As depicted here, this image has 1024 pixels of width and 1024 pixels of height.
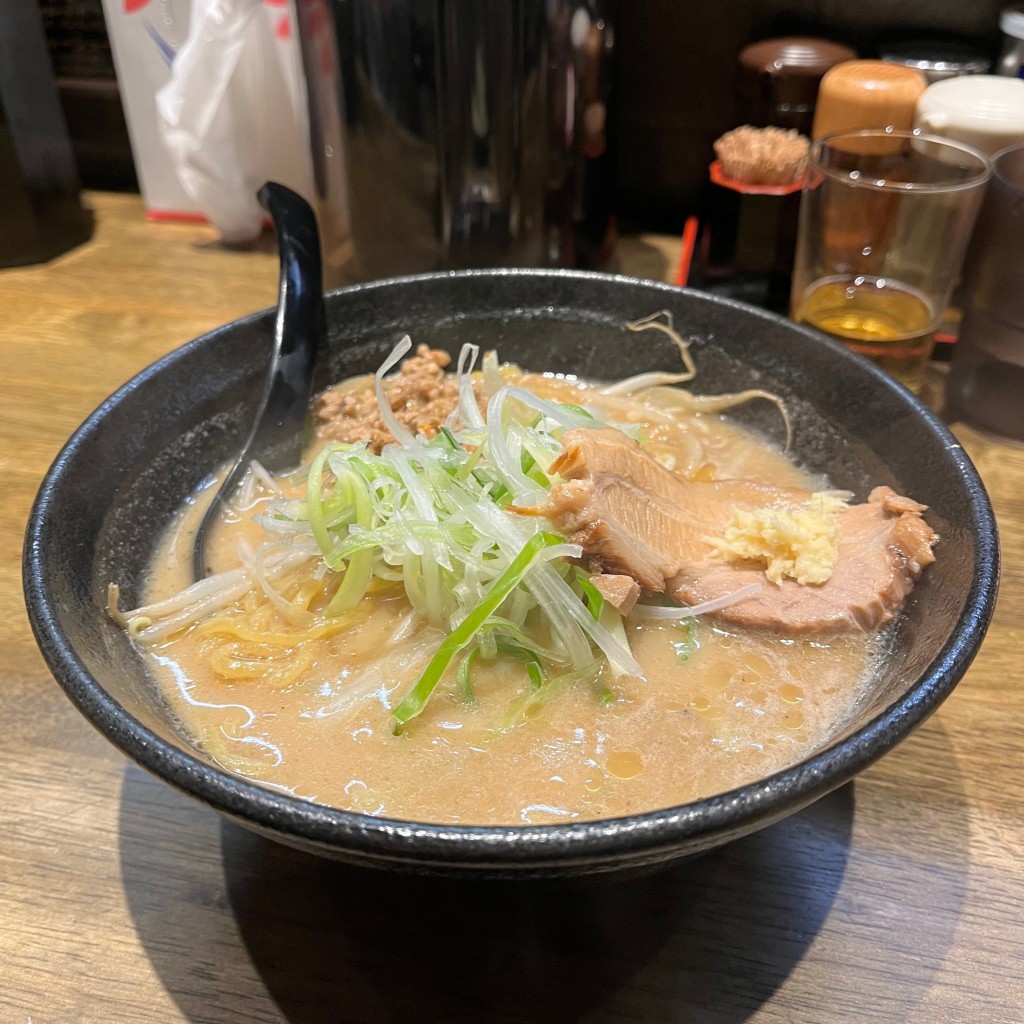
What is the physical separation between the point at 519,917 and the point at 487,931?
0.03m

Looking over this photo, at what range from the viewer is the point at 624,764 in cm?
83

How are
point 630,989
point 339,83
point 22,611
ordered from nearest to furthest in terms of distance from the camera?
point 630,989 < point 22,611 < point 339,83

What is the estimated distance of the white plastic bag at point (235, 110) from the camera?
6.12ft

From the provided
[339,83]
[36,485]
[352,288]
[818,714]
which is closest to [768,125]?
[339,83]

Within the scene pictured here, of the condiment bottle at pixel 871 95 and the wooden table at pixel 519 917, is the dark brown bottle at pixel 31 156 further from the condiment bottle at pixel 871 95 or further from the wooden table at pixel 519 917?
the condiment bottle at pixel 871 95

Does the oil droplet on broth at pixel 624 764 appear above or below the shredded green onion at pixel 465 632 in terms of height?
below

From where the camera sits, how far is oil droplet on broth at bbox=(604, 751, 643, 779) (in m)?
0.82

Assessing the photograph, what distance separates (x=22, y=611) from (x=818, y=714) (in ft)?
3.38

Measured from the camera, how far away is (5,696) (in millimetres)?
1085

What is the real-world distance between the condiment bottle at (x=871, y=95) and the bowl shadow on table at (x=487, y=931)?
1.24 metres

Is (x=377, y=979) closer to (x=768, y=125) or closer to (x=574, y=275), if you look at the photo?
(x=574, y=275)

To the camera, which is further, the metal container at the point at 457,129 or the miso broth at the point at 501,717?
the metal container at the point at 457,129

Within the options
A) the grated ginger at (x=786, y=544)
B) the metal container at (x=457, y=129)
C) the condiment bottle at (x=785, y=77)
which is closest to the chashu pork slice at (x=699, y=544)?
the grated ginger at (x=786, y=544)

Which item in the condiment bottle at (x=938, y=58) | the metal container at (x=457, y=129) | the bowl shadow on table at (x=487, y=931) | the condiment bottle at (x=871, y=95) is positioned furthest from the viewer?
the condiment bottle at (x=938, y=58)
